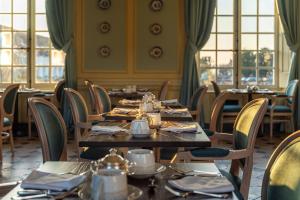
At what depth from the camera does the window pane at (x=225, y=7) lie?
8672 millimetres

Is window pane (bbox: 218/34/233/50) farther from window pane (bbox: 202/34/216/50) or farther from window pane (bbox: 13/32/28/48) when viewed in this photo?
window pane (bbox: 13/32/28/48)

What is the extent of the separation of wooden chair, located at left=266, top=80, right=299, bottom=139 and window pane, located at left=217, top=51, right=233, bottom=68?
1358 millimetres

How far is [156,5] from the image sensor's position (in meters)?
8.31

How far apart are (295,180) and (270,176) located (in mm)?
188

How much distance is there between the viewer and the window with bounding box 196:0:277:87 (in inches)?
341

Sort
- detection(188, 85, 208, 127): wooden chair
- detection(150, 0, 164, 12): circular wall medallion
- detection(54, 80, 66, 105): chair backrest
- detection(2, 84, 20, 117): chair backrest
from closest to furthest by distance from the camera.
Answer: detection(188, 85, 208, 127): wooden chair < detection(2, 84, 20, 117): chair backrest < detection(54, 80, 66, 105): chair backrest < detection(150, 0, 164, 12): circular wall medallion

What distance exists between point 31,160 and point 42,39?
3.78 meters

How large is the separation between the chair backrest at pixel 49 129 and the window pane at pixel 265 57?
6.70 meters

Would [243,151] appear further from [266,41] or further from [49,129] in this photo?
[266,41]

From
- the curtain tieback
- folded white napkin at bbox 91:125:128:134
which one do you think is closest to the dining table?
folded white napkin at bbox 91:125:128:134

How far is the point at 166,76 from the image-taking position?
8414 mm

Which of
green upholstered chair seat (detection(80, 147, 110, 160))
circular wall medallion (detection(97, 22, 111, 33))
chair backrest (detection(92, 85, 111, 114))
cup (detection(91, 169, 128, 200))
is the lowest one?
green upholstered chair seat (detection(80, 147, 110, 160))

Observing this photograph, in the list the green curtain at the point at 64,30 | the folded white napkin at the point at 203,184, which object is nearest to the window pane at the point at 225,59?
the green curtain at the point at 64,30

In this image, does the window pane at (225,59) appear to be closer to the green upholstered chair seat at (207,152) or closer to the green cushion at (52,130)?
the green upholstered chair seat at (207,152)
